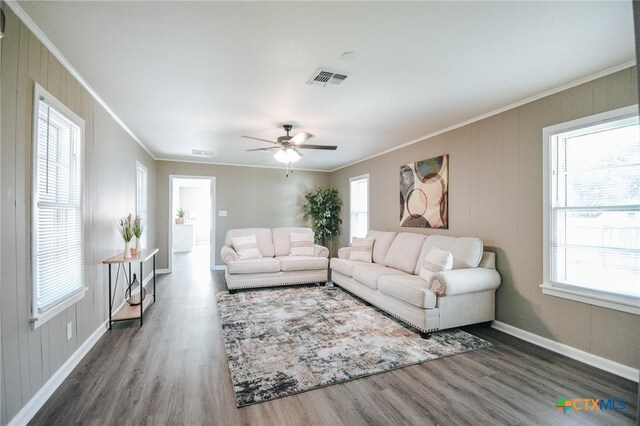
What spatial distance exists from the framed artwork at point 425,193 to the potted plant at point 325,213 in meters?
2.35

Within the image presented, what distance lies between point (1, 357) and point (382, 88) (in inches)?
129

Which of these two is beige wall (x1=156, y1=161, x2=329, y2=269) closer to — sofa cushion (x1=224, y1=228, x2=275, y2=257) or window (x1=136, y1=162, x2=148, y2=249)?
window (x1=136, y1=162, x2=148, y2=249)

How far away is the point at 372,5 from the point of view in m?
1.66

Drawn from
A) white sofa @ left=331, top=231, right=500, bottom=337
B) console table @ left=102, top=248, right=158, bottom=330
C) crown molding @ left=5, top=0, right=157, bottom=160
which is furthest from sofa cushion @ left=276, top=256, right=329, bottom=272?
crown molding @ left=5, top=0, right=157, bottom=160

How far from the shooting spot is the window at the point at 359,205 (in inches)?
246

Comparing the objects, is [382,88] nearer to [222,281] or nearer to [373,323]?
[373,323]

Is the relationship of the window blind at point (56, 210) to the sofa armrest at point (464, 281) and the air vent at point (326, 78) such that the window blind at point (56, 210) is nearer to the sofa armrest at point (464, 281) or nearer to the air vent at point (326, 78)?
the air vent at point (326, 78)

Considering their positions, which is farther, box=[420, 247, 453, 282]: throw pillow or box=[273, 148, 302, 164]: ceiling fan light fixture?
box=[273, 148, 302, 164]: ceiling fan light fixture

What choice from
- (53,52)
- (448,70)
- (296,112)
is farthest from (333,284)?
(53,52)

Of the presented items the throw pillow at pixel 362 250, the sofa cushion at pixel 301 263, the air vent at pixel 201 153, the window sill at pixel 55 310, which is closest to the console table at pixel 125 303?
the window sill at pixel 55 310

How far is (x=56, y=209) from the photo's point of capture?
7.20 ft

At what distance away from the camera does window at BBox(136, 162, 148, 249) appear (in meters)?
4.85

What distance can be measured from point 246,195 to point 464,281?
17.5 ft

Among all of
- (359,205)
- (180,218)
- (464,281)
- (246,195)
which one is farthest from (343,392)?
(180,218)
